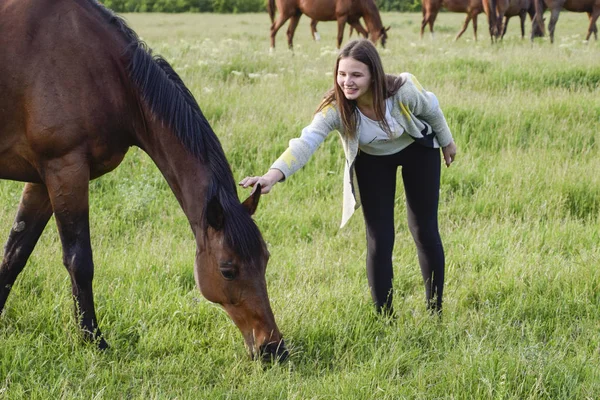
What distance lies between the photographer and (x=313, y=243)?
4.66 m

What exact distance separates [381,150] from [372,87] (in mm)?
363

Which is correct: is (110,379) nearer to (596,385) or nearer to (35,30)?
(35,30)

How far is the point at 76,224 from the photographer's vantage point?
3.14 meters

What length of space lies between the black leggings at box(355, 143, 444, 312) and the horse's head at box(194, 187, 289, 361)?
0.85 metres

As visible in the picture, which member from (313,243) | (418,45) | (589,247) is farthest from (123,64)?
(418,45)

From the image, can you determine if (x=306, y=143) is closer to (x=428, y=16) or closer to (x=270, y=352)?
(x=270, y=352)

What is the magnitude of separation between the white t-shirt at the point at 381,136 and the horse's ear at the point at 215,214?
0.90 m

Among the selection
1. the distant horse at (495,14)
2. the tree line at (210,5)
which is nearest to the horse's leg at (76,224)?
the distant horse at (495,14)

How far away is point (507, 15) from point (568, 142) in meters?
13.1

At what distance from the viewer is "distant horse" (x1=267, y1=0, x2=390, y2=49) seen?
566 inches

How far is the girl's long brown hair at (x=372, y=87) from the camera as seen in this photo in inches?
124

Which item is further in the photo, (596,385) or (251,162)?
(251,162)

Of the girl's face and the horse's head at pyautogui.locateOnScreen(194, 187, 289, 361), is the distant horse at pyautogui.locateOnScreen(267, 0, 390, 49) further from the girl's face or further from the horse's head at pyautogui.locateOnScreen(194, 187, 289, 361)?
the horse's head at pyautogui.locateOnScreen(194, 187, 289, 361)

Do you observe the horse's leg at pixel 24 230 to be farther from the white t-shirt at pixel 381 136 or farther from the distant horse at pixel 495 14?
the distant horse at pixel 495 14
